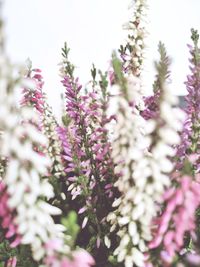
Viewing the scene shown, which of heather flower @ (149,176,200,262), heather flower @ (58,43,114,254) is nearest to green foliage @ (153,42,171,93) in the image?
heather flower @ (149,176,200,262)

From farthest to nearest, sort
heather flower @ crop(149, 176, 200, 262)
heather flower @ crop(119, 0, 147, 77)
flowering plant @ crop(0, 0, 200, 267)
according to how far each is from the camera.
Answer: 1. heather flower @ crop(119, 0, 147, 77)
2. heather flower @ crop(149, 176, 200, 262)
3. flowering plant @ crop(0, 0, 200, 267)

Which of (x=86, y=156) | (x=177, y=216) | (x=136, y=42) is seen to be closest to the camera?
(x=177, y=216)

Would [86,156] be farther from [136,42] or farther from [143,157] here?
[143,157]

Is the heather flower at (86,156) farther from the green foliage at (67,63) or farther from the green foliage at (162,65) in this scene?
the green foliage at (162,65)

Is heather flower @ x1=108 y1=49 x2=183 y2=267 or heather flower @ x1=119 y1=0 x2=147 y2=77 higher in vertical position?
heather flower @ x1=119 y1=0 x2=147 y2=77

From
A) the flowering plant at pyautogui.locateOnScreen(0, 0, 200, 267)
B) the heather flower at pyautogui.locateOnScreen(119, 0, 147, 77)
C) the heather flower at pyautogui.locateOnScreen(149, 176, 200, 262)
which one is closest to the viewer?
the flowering plant at pyautogui.locateOnScreen(0, 0, 200, 267)

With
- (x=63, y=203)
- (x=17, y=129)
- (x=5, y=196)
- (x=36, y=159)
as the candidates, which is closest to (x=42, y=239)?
(x=5, y=196)

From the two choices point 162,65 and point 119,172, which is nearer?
point 162,65

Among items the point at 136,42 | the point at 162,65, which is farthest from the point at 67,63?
the point at 162,65

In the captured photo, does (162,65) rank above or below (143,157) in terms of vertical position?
above

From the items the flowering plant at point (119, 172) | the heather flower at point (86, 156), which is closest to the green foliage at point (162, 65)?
the flowering plant at point (119, 172)

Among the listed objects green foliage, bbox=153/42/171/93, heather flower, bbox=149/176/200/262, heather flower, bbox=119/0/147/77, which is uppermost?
heather flower, bbox=119/0/147/77

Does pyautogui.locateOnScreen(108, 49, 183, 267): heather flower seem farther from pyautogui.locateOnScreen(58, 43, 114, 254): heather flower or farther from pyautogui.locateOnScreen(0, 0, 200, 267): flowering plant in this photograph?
pyautogui.locateOnScreen(58, 43, 114, 254): heather flower

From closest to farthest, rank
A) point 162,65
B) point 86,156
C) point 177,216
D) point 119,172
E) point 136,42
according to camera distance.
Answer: point 177,216
point 162,65
point 119,172
point 136,42
point 86,156
